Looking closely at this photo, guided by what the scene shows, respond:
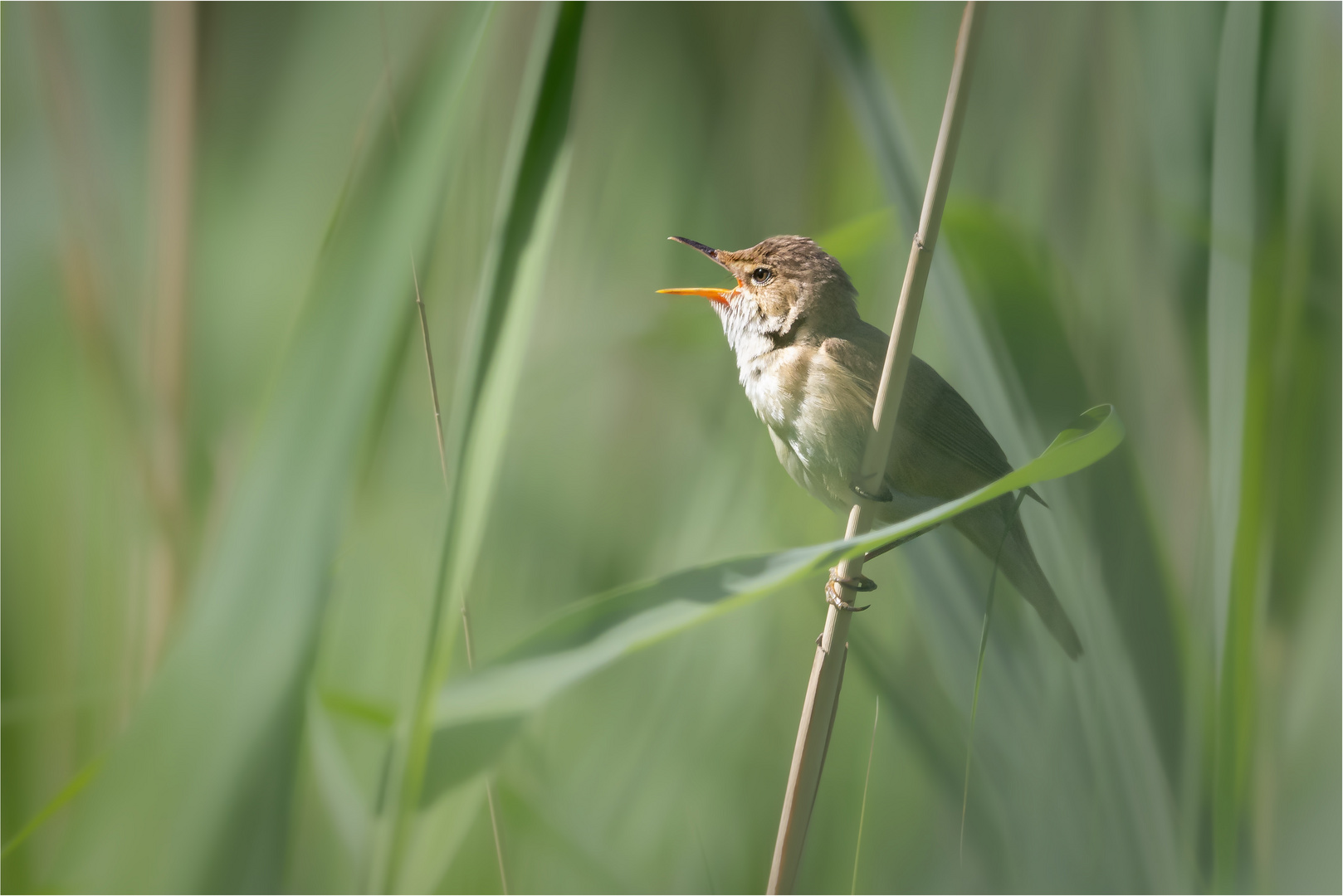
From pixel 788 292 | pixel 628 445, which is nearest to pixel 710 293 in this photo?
pixel 788 292

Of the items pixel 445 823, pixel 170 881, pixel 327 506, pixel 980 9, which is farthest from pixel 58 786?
pixel 980 9

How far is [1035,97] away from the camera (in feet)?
6.86

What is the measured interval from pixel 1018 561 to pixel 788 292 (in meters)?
0.83

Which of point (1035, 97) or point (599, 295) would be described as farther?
point (599, 295)

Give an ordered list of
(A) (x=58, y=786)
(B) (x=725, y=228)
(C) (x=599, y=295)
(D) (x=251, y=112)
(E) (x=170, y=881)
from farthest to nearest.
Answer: (D) (x=251, y=112)
(C) (x=599, y=295)
(B) (x=725, y=228)
(A) (x=58, y=786)
(E) (x=170, y=881)

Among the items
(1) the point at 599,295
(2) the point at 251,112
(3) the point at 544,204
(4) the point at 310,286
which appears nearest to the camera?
(4) the point at 310,286

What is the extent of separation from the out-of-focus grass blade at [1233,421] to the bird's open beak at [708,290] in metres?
0.97

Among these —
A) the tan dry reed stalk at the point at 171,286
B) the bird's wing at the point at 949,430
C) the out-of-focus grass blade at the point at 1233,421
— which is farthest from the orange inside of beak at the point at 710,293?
the tan dry reed stalk at the point at 171,286

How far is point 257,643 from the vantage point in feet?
2.48

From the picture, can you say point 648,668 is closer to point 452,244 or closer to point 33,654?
point 452,244

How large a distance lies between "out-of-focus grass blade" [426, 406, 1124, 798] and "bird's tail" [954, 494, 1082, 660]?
29.3 inches

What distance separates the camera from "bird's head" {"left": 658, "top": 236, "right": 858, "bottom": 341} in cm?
206

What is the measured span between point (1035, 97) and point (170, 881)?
7.48ft

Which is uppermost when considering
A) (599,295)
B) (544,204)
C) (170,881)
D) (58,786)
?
(599,295)
